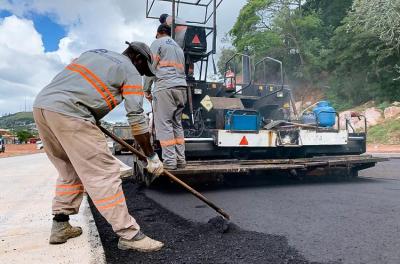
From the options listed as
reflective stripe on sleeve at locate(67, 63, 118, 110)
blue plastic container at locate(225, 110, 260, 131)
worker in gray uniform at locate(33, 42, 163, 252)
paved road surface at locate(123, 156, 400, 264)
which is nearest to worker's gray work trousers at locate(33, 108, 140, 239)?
worker in gray uniform at locate(33, 42, 163, 252)

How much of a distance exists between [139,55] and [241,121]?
8.54 ft

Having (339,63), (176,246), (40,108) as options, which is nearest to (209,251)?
(176,246)

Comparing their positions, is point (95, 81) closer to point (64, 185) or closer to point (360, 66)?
point (64, 185)

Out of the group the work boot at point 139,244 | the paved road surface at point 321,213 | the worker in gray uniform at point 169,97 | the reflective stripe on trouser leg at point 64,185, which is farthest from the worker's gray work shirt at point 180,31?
the work boot at point 139,244

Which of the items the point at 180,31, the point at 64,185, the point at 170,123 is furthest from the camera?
the point at 180,31

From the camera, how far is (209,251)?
2.62 m

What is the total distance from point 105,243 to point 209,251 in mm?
791

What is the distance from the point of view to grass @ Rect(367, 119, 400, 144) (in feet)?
55.0

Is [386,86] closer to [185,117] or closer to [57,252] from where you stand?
Result: [185,117]

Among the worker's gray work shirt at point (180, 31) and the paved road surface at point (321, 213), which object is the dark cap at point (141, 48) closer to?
the paved road surface at point (321, 213)

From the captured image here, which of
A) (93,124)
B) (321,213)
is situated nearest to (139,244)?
(93,124)

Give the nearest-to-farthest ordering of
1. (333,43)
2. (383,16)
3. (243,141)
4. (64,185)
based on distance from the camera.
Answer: (64,185), (243,141), (383,16), (333,43)

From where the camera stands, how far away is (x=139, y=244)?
2609mm

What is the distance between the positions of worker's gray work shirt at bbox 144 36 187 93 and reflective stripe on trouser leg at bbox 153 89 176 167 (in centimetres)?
11
